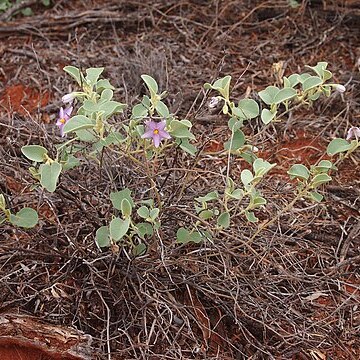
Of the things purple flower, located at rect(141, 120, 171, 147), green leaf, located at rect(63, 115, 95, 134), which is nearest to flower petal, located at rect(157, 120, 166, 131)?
purple flower, located at rect(141, 120, 171, 147)

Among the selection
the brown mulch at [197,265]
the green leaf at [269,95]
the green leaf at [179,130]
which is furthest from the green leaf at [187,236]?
the green leaf at [269,95]

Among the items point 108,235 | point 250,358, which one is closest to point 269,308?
point 250,358

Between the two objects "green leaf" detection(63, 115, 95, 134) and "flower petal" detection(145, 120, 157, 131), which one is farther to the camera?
"flower petal" detection(145, 120, 157, 131)

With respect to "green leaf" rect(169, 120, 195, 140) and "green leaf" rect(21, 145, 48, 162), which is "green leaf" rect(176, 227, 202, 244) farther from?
"green leaf" rect(21, 145, 48, 162)

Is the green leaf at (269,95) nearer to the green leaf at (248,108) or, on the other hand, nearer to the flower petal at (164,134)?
the green leaf at (248,108)

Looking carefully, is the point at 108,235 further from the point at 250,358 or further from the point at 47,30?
the point at 47,30

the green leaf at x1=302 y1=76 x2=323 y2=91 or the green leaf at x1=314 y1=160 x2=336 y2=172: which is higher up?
the green leaf at x1=302 y1=76 x2=323 y2=91

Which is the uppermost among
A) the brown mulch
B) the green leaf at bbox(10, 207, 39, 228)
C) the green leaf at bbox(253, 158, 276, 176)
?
the green leaf at bbox(253, 158, 276, 176)
